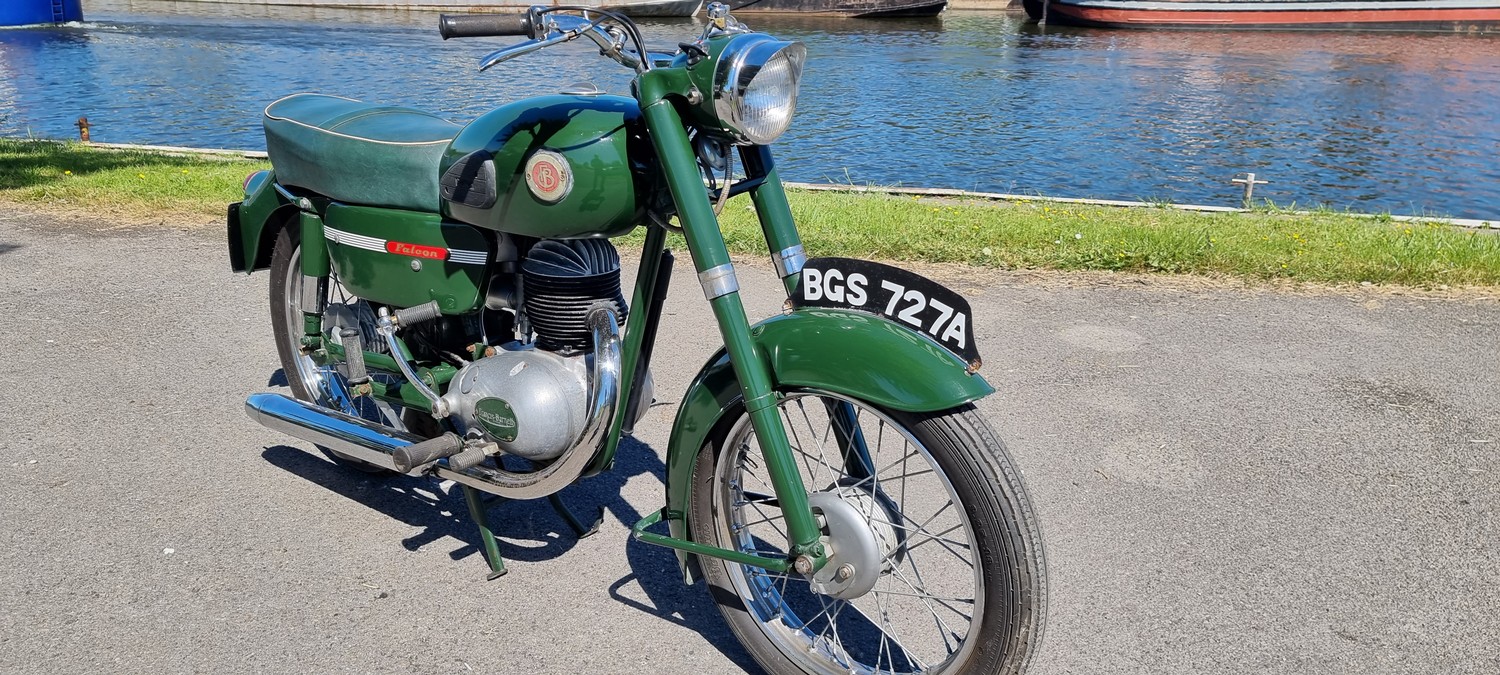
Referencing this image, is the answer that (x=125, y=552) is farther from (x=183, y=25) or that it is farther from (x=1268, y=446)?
(x=183, y=25)

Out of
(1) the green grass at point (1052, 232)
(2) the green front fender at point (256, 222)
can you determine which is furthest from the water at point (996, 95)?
(2) the green front fender at point (256, 222)

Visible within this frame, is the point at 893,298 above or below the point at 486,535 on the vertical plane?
above

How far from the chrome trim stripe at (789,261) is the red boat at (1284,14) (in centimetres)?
3546

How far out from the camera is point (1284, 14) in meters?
34.8

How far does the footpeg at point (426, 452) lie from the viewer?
3.20 meters

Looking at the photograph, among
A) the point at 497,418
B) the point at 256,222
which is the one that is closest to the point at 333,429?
the point at 497,418

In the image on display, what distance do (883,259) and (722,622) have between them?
3.70 m

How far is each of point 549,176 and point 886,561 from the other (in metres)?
1.16

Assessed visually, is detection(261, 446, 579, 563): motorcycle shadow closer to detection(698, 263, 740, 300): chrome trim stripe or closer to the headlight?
detection(698, 263, 740, 300): chrome trim stripe

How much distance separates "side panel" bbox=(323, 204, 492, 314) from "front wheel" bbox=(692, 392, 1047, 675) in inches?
33.2

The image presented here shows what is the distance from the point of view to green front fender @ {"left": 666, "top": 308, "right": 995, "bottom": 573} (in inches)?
98.6

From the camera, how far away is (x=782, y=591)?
120 inches

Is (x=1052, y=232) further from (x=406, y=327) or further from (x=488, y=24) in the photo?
(x=488, y=24)

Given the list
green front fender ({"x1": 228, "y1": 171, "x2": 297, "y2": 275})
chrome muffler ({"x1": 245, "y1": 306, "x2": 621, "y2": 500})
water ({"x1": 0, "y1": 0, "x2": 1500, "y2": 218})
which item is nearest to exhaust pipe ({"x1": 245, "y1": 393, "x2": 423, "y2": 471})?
chrome muffler ({"x1": 245, "y1": 306, "x2": 621, "y2": 500})
